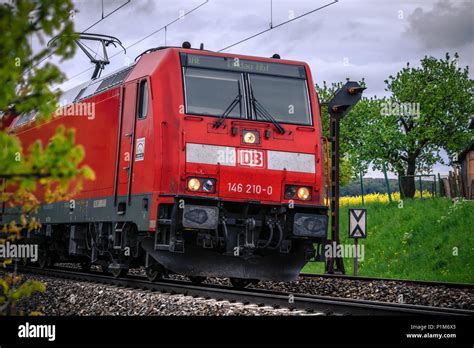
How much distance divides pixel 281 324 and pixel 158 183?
16.6 feet

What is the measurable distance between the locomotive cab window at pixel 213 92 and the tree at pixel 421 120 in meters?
41.3

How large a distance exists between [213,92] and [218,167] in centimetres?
128

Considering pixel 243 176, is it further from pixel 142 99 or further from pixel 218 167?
pixel 142 99

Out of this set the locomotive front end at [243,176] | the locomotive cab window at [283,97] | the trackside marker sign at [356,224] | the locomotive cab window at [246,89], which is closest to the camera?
the locomotive front end at [243,176]

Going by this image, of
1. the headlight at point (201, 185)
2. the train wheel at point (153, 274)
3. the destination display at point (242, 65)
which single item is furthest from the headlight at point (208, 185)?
the train wheel at point (153, 274)

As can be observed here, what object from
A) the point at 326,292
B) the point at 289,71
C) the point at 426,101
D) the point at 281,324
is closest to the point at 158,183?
the point at 289,71

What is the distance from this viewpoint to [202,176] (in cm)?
1216

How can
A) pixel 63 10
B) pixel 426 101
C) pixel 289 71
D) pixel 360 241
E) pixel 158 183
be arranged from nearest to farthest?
pixel 63 10 < pixel 158 183 < pixel 289 71 < pixel 360 241 < pixel 426 101

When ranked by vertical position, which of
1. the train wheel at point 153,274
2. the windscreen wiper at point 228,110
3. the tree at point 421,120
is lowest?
the train wheel at point 153,274

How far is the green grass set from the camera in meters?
20.7

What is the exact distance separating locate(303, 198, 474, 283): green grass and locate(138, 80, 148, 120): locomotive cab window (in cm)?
931

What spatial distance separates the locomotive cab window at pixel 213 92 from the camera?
41.0 feet

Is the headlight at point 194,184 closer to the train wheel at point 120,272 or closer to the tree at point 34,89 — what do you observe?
the train wheel at point 120,272

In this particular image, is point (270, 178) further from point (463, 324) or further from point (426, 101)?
point (426, 101)
